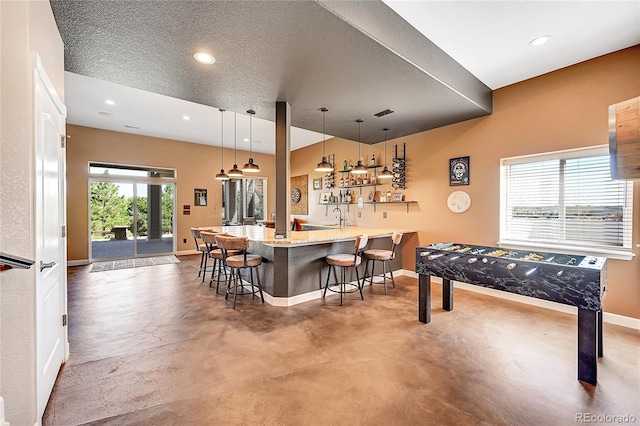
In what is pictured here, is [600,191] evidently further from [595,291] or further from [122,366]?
[122,366]

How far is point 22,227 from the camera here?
4.97ft

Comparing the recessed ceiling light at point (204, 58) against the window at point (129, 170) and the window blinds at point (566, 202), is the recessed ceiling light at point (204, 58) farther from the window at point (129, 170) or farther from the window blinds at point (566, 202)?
the window at point (129, 170)

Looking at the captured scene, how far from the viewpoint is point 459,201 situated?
4.54 m

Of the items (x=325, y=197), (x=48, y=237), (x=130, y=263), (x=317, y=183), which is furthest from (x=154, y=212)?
(x=48, y=237)

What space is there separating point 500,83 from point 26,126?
198 inches

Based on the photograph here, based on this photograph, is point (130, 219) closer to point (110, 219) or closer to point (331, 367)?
point (110, 219)

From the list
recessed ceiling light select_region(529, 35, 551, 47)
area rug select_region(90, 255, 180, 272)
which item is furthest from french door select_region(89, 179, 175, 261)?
recessed ceiling light select_region(529, 35, 551, 47)

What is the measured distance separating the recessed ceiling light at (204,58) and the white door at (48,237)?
119cm

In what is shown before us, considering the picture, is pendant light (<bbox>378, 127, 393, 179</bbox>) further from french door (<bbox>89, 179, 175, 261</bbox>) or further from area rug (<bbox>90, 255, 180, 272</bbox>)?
french door (<bbox>89, 179, 175, 261</bbox>)

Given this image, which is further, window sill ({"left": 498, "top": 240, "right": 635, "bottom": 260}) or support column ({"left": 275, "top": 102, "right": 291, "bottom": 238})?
support column ({"left": 275, "top": 102, "right": 291, "bottom": 238})

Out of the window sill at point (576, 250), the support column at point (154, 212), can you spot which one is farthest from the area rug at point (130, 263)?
the window sill at point (576, 250)

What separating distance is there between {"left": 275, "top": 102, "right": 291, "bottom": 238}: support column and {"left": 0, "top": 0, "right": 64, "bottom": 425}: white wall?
2.53 meters

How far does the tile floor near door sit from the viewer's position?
1.77 m

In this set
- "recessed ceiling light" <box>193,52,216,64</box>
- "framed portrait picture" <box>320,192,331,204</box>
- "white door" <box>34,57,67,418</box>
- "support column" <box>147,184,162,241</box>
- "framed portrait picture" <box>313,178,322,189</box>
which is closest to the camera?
"white door" <box>34,57,67,418</box>
